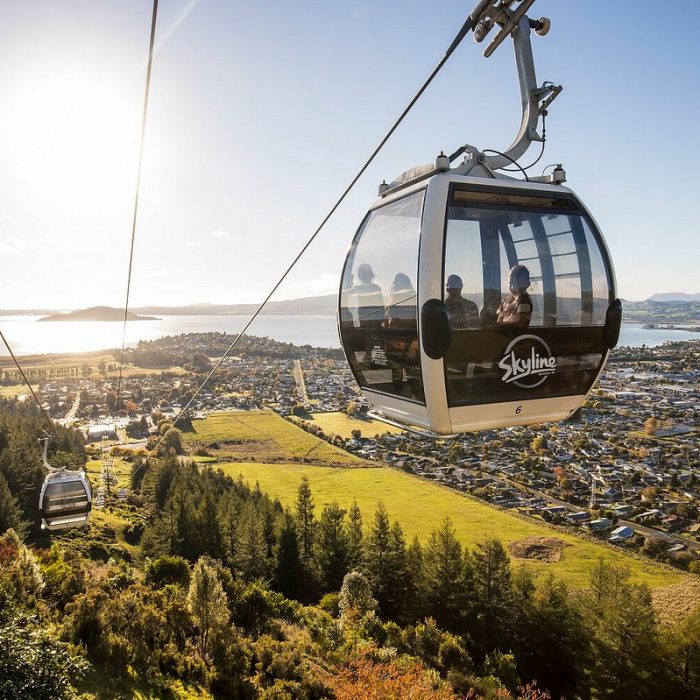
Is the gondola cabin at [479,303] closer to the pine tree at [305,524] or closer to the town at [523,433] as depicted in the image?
the town at [523,433]

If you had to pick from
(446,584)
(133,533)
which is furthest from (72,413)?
(446,584)

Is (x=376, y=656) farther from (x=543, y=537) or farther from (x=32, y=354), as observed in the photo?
(x=32, y=354)

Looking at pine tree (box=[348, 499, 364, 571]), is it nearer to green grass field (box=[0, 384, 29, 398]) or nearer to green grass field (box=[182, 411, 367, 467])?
green grass field (box=[182, 411, 367, 467])

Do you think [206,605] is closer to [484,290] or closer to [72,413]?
[484,290]

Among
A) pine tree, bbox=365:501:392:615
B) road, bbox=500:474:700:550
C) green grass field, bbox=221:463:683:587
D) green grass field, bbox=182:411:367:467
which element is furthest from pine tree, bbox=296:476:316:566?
road, bbox=500:474:700:550

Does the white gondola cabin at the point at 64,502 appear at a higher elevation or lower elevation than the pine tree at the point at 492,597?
higher

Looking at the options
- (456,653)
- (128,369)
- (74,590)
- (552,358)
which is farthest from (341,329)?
(128,369)

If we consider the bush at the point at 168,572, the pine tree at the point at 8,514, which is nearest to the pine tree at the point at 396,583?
the bush at the point at 168,572
